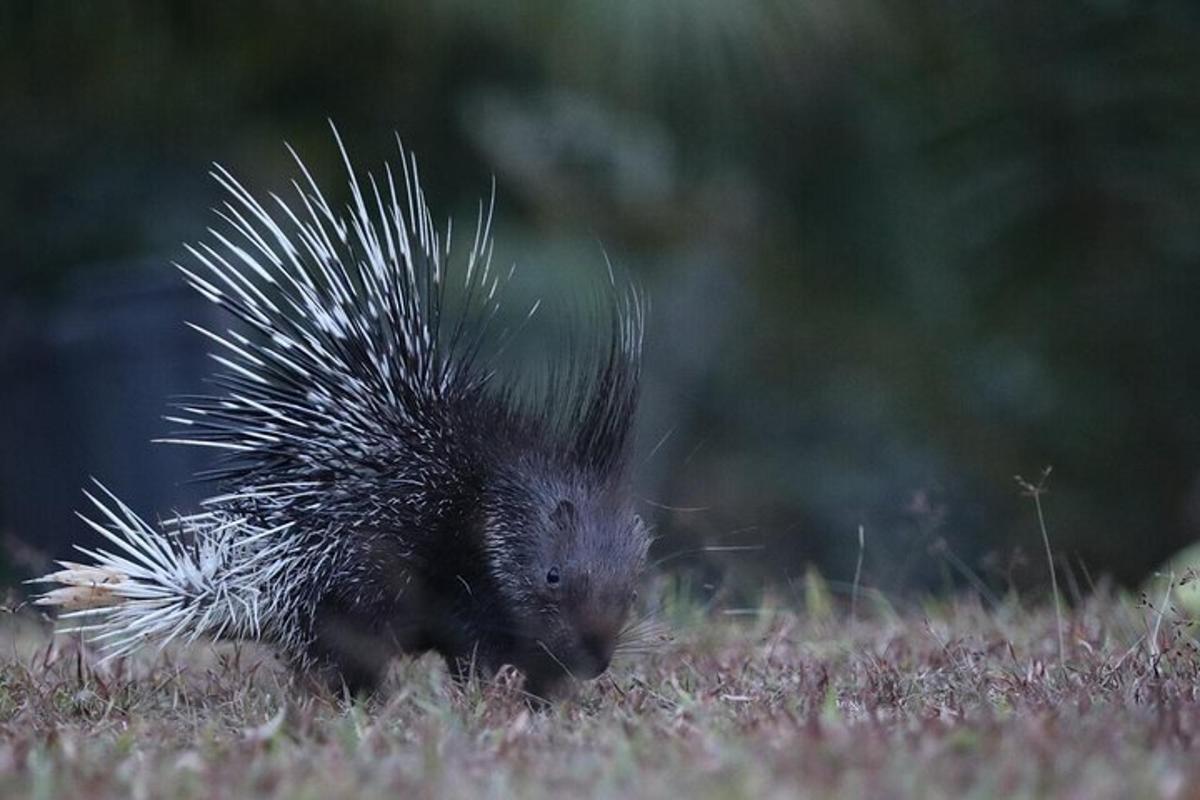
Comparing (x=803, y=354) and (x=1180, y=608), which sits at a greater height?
(x=1180, y=608)

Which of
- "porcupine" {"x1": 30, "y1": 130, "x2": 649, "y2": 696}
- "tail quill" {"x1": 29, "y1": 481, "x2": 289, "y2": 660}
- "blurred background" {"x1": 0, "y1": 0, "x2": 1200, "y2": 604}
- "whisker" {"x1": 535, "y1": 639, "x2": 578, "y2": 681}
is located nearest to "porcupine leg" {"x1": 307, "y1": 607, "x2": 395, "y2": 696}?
"porcupine" {"x1": 30, "y1": 130, "x2": 649, "y2": 696}

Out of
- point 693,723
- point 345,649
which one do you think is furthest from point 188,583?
point 693,723

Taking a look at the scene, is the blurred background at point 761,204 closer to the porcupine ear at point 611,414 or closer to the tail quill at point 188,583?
the tail quill at point 188,583

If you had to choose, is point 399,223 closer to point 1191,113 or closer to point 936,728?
point 936,728

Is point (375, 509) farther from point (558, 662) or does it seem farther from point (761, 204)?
point (761, 204)

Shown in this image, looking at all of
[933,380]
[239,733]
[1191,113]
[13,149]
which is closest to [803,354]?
[933,380]

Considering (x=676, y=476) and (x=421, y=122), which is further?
(x=676, y=476)

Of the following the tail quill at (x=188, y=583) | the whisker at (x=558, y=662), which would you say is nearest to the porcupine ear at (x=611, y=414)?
the whisker at (x=558, y=662)
